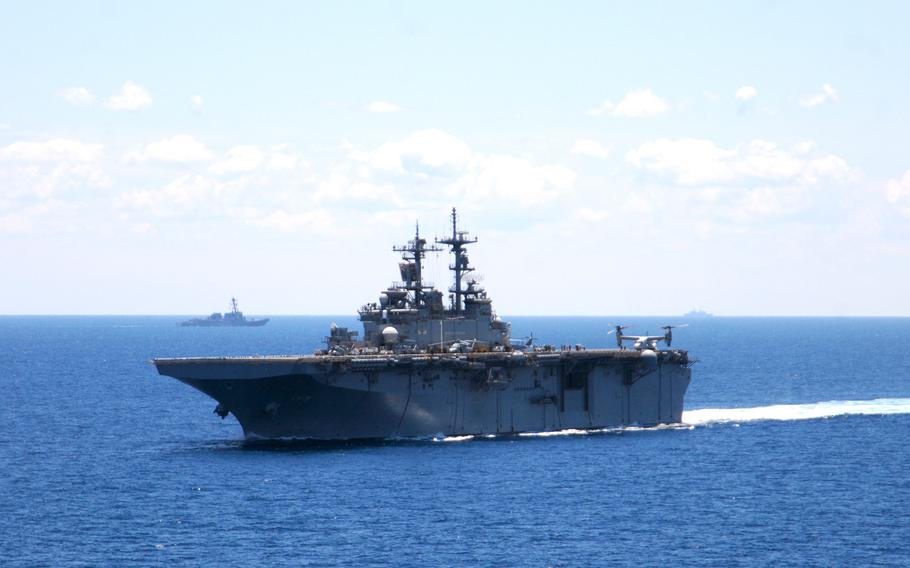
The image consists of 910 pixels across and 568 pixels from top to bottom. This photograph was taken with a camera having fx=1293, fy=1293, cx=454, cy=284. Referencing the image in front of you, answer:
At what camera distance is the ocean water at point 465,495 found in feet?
114

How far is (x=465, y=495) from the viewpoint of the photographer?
140 feet

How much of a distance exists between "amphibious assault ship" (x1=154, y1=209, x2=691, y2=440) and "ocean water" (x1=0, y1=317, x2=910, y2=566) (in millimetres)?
1127

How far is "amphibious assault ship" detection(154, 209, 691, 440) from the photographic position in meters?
50.0

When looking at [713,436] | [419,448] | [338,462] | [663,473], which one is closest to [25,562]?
[338,462]

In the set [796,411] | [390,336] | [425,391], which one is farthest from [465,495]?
[796,411]

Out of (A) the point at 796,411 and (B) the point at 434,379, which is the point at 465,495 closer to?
(B) the point at 434,379

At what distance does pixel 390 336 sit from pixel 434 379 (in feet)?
10.5

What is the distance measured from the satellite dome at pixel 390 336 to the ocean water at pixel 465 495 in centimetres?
476

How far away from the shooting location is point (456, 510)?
4028cm

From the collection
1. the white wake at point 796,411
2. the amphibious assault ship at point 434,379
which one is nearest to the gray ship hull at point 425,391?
the amphibious assault ship at point 434,379

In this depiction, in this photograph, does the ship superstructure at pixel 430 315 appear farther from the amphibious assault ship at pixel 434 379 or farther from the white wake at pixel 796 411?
the white wake at pixel 796 411

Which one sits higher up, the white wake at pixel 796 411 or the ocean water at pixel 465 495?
the white wake at pixel 796 411

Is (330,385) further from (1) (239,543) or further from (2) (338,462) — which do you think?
(1) (239,543)

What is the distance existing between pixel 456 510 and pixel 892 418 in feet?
115
